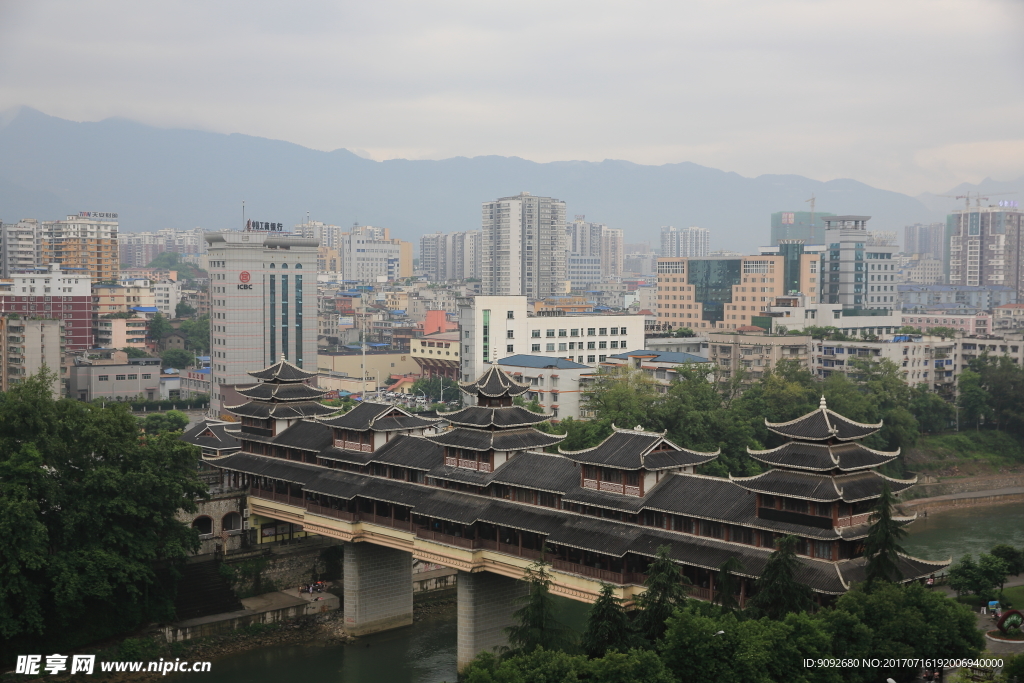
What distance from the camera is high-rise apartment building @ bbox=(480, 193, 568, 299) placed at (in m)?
116

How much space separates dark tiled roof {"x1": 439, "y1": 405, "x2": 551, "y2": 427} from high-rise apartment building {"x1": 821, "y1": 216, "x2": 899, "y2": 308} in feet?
208

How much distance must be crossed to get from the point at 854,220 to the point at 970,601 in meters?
64.6

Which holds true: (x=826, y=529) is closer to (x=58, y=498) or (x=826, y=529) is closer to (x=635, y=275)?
(x=58, y=498)

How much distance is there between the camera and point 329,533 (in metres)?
29.2

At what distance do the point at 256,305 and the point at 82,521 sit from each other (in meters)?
33.5

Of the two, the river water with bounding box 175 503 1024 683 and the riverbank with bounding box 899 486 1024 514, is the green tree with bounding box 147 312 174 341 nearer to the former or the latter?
the river water with bounding box 175 503 1024 683

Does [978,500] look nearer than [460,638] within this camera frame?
No

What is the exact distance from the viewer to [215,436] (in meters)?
35.3

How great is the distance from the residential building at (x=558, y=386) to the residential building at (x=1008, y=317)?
4870 centimetres

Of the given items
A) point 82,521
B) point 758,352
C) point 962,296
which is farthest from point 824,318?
point 82,521

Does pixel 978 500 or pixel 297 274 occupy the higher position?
pixel 297 274

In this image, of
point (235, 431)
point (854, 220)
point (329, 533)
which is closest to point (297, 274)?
point (235, 431)

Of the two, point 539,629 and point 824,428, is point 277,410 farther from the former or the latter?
point 824,428

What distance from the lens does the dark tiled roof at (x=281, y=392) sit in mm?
33250
